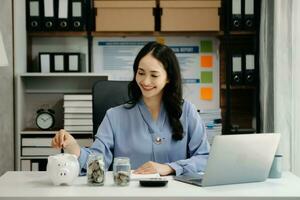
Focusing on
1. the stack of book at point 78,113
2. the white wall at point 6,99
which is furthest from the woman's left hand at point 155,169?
the stack of book at point 78,113

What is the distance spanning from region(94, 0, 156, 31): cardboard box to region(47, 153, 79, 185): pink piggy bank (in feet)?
7.02

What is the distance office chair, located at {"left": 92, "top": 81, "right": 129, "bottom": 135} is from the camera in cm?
271

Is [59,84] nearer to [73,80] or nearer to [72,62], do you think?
[73,80]

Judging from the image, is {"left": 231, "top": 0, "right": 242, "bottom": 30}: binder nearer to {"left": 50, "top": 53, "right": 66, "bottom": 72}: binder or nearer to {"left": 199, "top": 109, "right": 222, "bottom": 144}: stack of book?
{"left": 199, "top": 109, "right": 222, "bottom": 144}: stack of book

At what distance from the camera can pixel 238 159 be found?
1763 millimetres

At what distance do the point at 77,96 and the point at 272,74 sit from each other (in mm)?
1428

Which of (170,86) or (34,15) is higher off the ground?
(34,15)

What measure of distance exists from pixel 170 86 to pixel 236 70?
62.0 inches

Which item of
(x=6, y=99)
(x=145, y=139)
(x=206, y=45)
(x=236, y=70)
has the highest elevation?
(x=206, y=45)

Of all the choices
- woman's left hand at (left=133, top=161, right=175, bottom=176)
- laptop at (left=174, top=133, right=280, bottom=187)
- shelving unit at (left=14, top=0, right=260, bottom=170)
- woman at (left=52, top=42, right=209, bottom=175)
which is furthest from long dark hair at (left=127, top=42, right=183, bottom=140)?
shelving unit at (left=14, top=0, right=260, bottom=170)

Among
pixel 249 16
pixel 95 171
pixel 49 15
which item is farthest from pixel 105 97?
pixel 249 16

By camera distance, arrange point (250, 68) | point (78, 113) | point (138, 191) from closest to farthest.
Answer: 1. point (138, 191)
2. point (78, 113)
3. point (250, 68)

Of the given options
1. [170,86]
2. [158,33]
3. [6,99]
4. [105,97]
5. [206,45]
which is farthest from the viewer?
[206,45]

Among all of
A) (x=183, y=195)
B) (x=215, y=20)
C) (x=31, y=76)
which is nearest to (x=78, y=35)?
(x=31, y=76)
